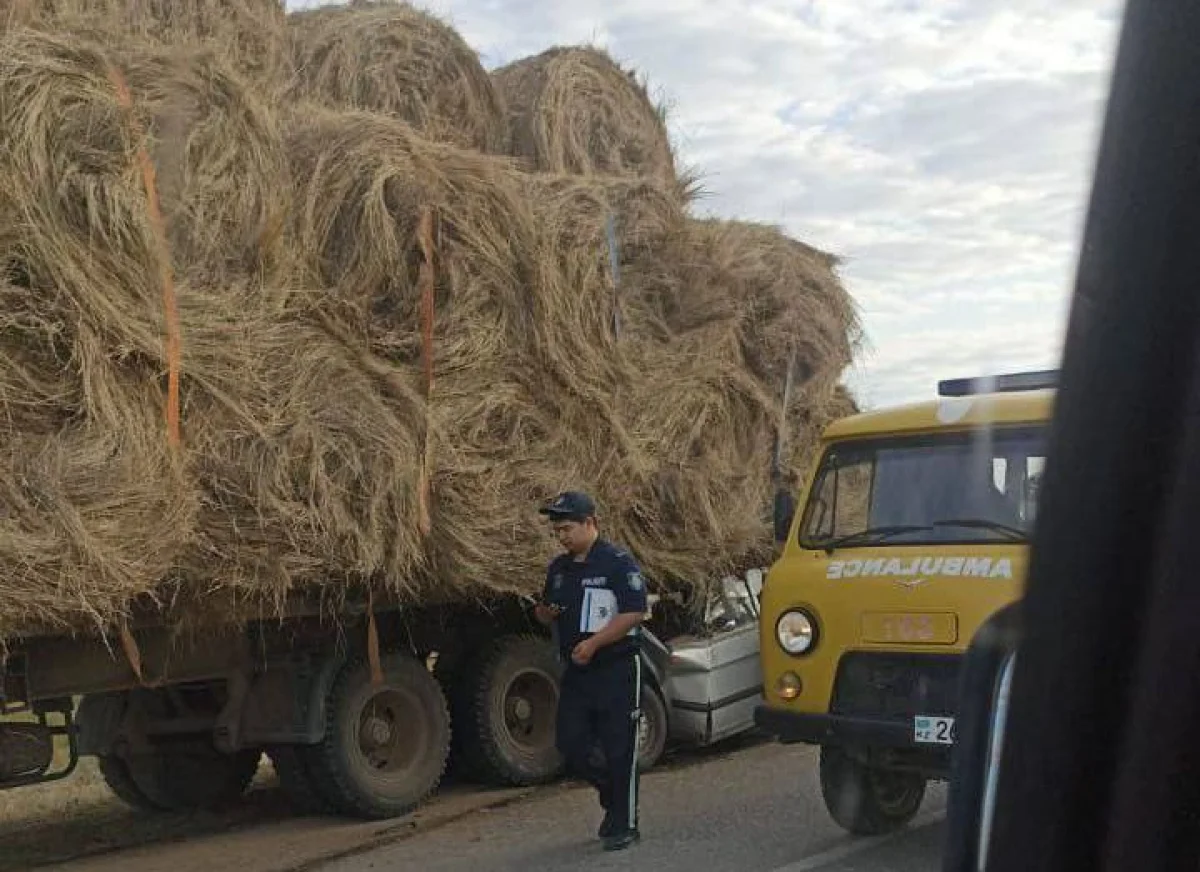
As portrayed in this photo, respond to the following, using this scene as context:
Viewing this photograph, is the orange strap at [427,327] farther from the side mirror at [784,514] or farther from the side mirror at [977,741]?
the side mirror at [977,741]

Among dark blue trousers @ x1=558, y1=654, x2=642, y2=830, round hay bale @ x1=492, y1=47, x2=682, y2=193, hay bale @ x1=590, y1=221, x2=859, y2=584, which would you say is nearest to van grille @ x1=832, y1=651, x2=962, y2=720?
dark blue trousers @ x1=558, y1=654, x2=642, y2=830

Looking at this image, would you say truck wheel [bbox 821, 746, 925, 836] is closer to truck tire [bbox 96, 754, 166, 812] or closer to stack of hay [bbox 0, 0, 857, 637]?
stack of hay [bbox 0, 0, 857, 637]

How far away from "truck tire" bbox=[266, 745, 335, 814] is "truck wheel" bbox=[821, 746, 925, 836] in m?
2.67

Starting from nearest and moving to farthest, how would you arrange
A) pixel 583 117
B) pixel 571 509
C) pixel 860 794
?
pixel 860 794, pixel 571 509, pixel 583 117

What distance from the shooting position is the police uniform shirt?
278 inches

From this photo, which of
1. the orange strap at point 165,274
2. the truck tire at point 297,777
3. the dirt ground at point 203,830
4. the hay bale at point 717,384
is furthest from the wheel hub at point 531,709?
the orange strap at point 165,274

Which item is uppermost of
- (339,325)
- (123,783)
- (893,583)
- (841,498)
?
(339,325)

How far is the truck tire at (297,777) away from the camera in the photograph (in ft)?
25.9

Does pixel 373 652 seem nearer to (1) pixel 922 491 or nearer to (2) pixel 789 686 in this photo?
(2) pixel 789 686

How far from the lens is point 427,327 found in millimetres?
7344

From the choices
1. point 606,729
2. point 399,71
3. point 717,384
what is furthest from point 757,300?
point 606,729

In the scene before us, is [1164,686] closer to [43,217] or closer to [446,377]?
[43,217]

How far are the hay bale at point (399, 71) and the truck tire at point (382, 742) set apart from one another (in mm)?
3152

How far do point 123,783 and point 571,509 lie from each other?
3.32 metres
